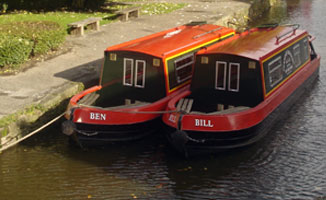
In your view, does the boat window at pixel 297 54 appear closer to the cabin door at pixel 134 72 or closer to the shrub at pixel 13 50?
the cabin door at pixel 134 72

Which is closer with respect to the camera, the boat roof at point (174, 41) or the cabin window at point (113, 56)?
the boat roof at point (174, 41)

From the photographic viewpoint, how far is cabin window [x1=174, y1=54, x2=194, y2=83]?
11.1m

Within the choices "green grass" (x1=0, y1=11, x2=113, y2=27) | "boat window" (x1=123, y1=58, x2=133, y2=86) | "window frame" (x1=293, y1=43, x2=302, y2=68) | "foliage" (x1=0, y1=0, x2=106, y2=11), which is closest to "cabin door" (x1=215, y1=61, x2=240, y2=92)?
"boat window" (x1=123, y1=58, x2=133, y2=86)

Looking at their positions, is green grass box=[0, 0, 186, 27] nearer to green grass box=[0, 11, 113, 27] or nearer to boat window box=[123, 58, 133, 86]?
green grass box=[0, 11, 113, 27]

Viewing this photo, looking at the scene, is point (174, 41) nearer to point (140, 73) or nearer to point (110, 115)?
point (140, 73)

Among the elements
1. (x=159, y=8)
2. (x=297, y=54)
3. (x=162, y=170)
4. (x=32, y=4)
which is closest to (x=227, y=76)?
(x=162, y=170)

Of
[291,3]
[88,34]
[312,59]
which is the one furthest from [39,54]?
[291,3]

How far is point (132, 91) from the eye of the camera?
35.9 ft

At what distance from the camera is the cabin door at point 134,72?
1073cm

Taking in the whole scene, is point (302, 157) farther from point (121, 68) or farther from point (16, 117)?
point (16, 117)

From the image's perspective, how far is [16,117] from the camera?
1034 centimetres

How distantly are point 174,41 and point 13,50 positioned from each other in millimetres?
4805

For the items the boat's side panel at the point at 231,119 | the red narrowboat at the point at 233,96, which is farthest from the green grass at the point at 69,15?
the boat's side panel at the point at 231,119

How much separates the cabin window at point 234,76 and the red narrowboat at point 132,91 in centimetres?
126
